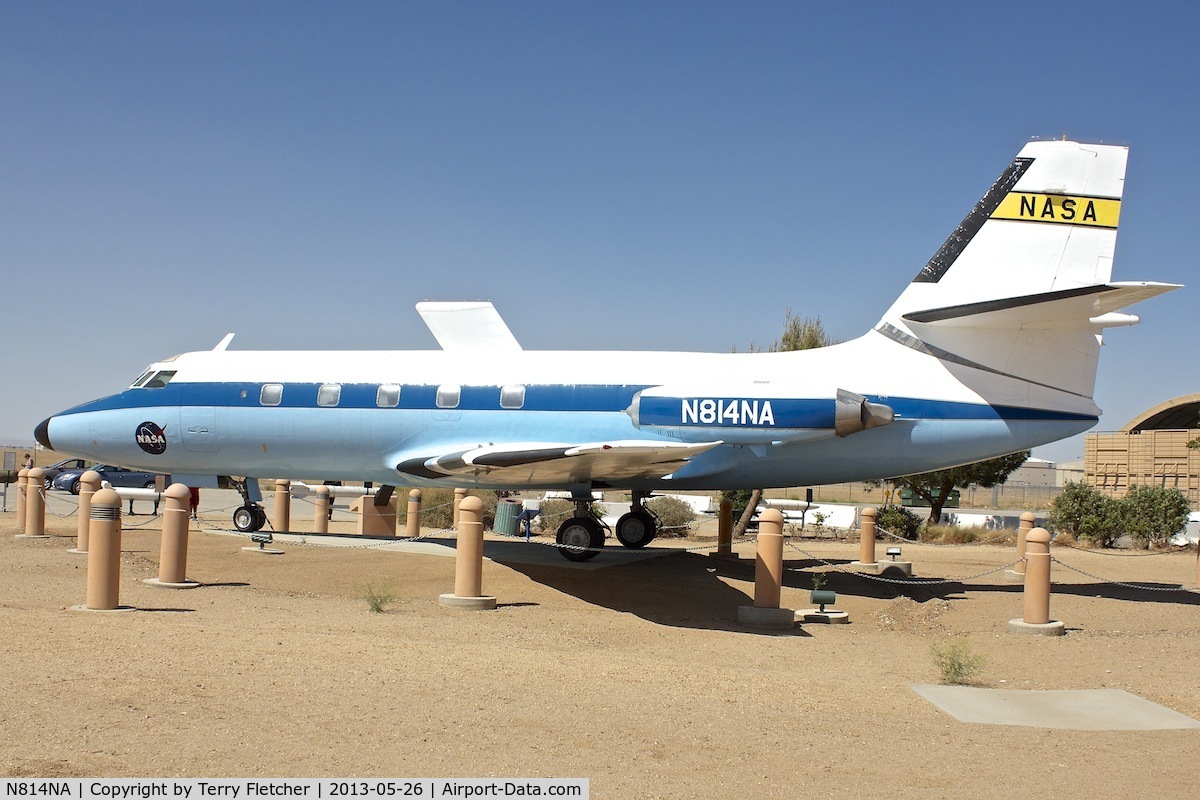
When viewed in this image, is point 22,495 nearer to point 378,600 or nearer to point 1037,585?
point 378,600

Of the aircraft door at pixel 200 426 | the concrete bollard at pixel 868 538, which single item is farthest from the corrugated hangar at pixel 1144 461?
the aircraft door at pixel 200 426

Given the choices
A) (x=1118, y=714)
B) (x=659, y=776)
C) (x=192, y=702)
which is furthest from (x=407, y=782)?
(x=1118, y=714)

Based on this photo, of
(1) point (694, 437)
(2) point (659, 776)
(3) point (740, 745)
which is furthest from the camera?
(1) point (694, 437)

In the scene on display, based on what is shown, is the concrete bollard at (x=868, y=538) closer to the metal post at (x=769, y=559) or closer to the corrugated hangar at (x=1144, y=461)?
the metal post at (x=769, y=559)

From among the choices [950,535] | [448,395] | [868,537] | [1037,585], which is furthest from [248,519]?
[950,535]

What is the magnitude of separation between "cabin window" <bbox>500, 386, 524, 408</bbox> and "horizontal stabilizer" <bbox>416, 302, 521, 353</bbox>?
1.02 m

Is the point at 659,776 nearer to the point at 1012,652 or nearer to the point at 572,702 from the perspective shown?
the point at 572,702

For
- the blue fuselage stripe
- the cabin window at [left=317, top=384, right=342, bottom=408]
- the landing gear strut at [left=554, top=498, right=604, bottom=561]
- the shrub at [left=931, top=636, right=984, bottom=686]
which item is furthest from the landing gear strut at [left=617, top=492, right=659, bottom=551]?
the shrub at [left=931, top=636, right=984, bottom=686]

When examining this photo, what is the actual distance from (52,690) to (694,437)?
9727 mm

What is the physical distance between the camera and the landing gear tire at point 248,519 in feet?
60.1

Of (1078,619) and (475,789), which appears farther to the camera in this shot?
(1078,619)

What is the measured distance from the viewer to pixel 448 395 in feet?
53.6

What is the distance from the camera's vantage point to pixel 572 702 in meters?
7.06

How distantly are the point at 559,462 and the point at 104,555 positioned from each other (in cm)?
576
